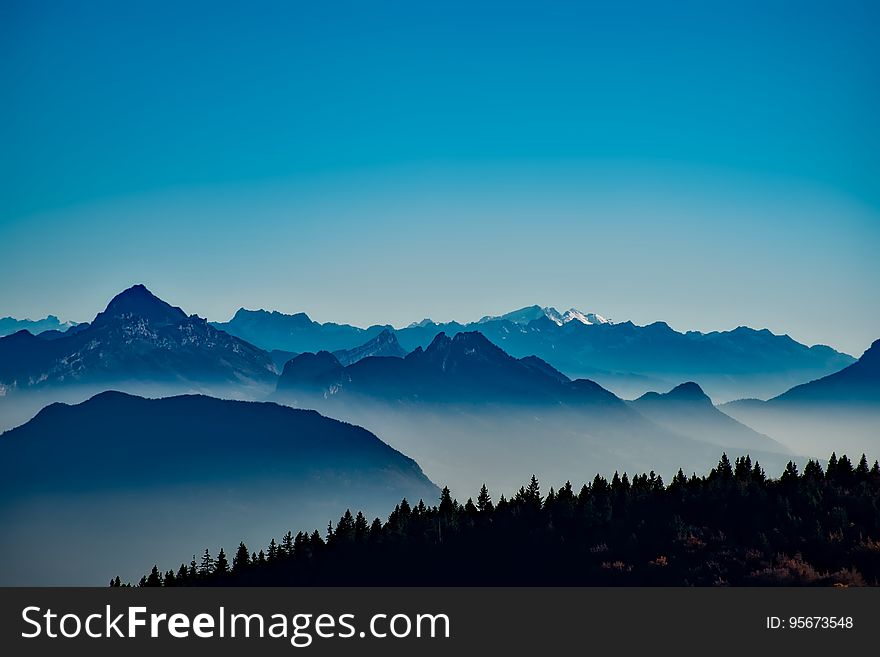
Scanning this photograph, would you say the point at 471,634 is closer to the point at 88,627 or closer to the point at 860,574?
the point at 88,627

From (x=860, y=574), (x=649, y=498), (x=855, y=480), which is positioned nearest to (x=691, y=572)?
(x=860, y=574)

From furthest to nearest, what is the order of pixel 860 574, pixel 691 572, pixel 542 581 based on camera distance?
pixel 542 581 → pixel 691 572 → pixel 860 574

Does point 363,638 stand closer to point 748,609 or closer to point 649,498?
point 748,609

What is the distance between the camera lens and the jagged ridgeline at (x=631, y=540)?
10300 centimetres

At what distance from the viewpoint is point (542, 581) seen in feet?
371

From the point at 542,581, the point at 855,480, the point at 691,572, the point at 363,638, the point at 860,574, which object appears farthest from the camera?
the point at 855,480

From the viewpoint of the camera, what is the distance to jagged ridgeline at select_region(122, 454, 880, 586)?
338 feet

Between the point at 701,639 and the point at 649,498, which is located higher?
the point at 649,498

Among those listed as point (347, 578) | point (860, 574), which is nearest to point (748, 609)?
point (860, 574)

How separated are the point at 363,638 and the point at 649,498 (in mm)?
75684

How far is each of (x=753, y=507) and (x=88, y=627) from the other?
8984cm

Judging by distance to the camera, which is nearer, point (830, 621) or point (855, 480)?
point (830, 621)

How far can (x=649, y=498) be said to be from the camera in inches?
5207

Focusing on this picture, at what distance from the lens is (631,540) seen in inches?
4579
